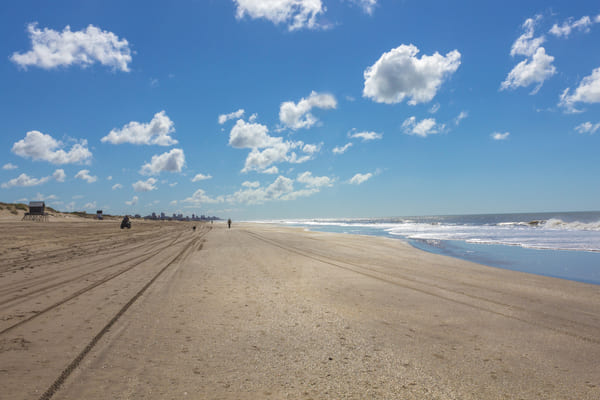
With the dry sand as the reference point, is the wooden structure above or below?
above

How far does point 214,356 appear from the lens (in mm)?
4453

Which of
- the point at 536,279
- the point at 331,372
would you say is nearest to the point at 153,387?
the point at 331,372

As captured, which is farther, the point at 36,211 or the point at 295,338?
the point at 36,211

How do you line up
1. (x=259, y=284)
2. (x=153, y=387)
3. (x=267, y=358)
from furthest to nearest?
1. (x=259, y=284)
2. (x=267, y=358)
3. (x=153, y=387)

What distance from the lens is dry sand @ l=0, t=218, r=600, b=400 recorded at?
3672 mm

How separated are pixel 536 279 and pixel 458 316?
Answer: 261 inches

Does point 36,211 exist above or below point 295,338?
above

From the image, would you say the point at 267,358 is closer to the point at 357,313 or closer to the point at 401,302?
the point at 357,313

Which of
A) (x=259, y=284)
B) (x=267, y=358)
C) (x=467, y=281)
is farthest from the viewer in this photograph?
(x=467, y=281)

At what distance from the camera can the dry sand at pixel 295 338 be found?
3.67 m

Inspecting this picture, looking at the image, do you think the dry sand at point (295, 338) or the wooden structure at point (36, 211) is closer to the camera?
the dry sand at point (295, 338)

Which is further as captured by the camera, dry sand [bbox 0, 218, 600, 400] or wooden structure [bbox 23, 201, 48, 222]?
wooden structure [bbox 23, 201, 48, 222]

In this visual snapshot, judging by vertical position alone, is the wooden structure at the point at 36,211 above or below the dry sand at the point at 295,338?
above

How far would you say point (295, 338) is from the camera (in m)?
5.17
